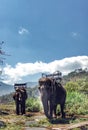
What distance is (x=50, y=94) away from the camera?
81.5 ft

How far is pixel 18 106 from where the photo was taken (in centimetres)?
3178

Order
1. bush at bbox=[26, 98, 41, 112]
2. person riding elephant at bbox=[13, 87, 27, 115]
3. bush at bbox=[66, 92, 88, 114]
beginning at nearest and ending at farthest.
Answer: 1. bush at bbox=[66, 92, 88, 114]
2. person riding elephant at bbox=[13, 87, 27, 115]
3. bush at bbox=[26, 98, 41, 112]

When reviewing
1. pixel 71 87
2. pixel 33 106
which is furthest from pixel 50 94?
pixel 71 87

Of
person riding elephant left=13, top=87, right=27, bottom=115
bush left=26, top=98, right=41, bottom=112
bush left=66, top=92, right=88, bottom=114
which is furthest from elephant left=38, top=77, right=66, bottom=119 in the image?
bush left=26, top=98, right=41, bottom=112

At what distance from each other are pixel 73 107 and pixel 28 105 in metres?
6.25

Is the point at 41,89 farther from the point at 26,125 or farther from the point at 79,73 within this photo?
the point at 79,73

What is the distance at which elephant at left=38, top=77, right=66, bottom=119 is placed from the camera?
2391 cm

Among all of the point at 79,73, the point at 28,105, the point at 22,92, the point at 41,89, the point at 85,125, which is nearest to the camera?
the point at 85,125

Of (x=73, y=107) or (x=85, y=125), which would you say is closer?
(x=85, y=125)

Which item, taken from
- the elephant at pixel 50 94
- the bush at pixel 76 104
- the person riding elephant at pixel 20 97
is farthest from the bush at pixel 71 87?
the elephant at pixel 50 94

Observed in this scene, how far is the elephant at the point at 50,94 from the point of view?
2391cm

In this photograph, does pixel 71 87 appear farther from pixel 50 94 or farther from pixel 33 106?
pixel 50 94

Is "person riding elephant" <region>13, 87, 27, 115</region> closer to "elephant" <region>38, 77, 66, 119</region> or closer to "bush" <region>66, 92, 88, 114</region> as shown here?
"bush" <region>66, 92, 88, 114</region>

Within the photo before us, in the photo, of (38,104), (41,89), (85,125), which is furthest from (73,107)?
(85,125)
